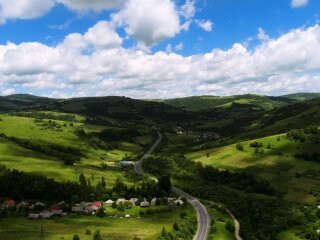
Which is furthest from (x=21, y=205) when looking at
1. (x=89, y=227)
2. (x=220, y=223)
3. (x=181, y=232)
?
(x=220, y=223)

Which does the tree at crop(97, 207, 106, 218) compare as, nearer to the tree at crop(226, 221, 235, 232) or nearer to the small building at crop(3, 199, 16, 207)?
the small building at crop(3, 199, 16, 207)

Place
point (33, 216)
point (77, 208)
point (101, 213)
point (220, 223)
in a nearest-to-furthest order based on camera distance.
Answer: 1. point (220, 223)
2. point (33, 216)
3. point (101, 213)
4. point (77, 208)

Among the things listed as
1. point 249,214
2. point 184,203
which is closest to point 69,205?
point 184,203

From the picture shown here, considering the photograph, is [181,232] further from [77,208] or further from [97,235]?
[77,208]

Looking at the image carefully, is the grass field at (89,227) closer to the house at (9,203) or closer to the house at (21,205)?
the house at (21,205)

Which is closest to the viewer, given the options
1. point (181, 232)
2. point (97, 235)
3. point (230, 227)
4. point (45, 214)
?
point (97, 235)

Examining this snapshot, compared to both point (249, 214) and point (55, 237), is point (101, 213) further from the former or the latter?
point (249, 214)

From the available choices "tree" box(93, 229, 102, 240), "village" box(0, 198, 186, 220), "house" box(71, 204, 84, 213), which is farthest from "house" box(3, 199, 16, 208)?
"tree" box(93, 229, 102, 240)
